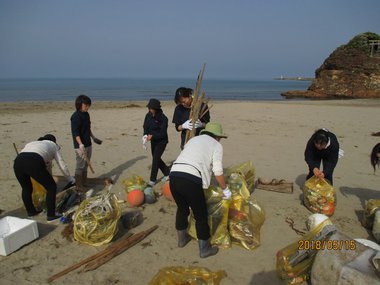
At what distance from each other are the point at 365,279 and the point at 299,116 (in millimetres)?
14431

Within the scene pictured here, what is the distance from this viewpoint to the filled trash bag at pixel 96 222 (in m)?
3.79

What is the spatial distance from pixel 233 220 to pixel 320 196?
1625mm

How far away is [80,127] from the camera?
5457 mm

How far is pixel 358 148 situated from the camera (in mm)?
9180

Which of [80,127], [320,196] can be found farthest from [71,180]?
[320,196]

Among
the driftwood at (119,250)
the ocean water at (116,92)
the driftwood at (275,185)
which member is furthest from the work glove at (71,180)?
the ocean water at (116,92)

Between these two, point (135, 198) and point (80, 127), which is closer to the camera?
point (135, 198)

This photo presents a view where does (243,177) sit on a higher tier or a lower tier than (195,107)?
lower

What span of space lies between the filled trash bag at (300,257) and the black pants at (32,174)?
11.0 ft

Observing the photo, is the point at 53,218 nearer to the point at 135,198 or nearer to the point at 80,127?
the point at 135,198

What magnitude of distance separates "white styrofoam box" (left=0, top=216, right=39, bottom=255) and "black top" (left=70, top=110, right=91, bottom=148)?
5.97 feet

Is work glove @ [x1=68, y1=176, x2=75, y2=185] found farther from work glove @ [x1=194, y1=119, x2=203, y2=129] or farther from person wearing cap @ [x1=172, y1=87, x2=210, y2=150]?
work glove @ [x1=194, y1=119, x2=203, y2=129]

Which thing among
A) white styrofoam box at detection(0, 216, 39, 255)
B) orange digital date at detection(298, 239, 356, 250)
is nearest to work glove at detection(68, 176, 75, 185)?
white styrofoam box at detection(0, 216, 39, 255)

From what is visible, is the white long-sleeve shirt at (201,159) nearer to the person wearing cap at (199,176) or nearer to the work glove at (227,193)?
the person wearing cap at (199,176)
